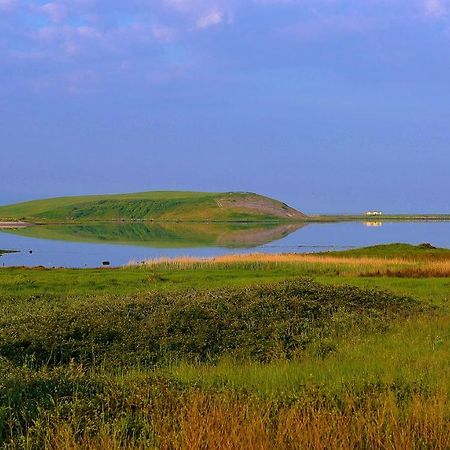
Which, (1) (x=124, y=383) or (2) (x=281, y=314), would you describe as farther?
(2) (x=281, y=314)

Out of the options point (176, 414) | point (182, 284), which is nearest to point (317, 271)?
point (182, 284)

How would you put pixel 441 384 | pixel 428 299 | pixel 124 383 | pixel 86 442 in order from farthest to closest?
pixel 428 299, pixel 124 383, pixel 441 384, pixel 86 442

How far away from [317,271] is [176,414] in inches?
1316

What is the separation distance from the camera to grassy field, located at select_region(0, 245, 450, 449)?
7.62 m

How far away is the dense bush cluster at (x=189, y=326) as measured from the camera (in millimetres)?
14742

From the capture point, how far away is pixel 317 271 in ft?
135

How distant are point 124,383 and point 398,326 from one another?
966cm

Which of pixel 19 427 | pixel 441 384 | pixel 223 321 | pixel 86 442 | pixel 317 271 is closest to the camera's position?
pixel 86 442

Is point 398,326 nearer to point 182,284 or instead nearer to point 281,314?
point 281,314

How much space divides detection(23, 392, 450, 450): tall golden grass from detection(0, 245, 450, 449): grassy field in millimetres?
28

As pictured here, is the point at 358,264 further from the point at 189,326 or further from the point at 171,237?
the point at 171,237

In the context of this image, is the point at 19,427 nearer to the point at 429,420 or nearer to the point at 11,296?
the point at 429,420

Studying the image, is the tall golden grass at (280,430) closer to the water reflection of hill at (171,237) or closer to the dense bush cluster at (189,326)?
the dense bush cluster at (189,326)

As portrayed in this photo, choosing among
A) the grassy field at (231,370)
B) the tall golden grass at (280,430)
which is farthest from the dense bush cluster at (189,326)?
the tall golden grass at (280,430)
